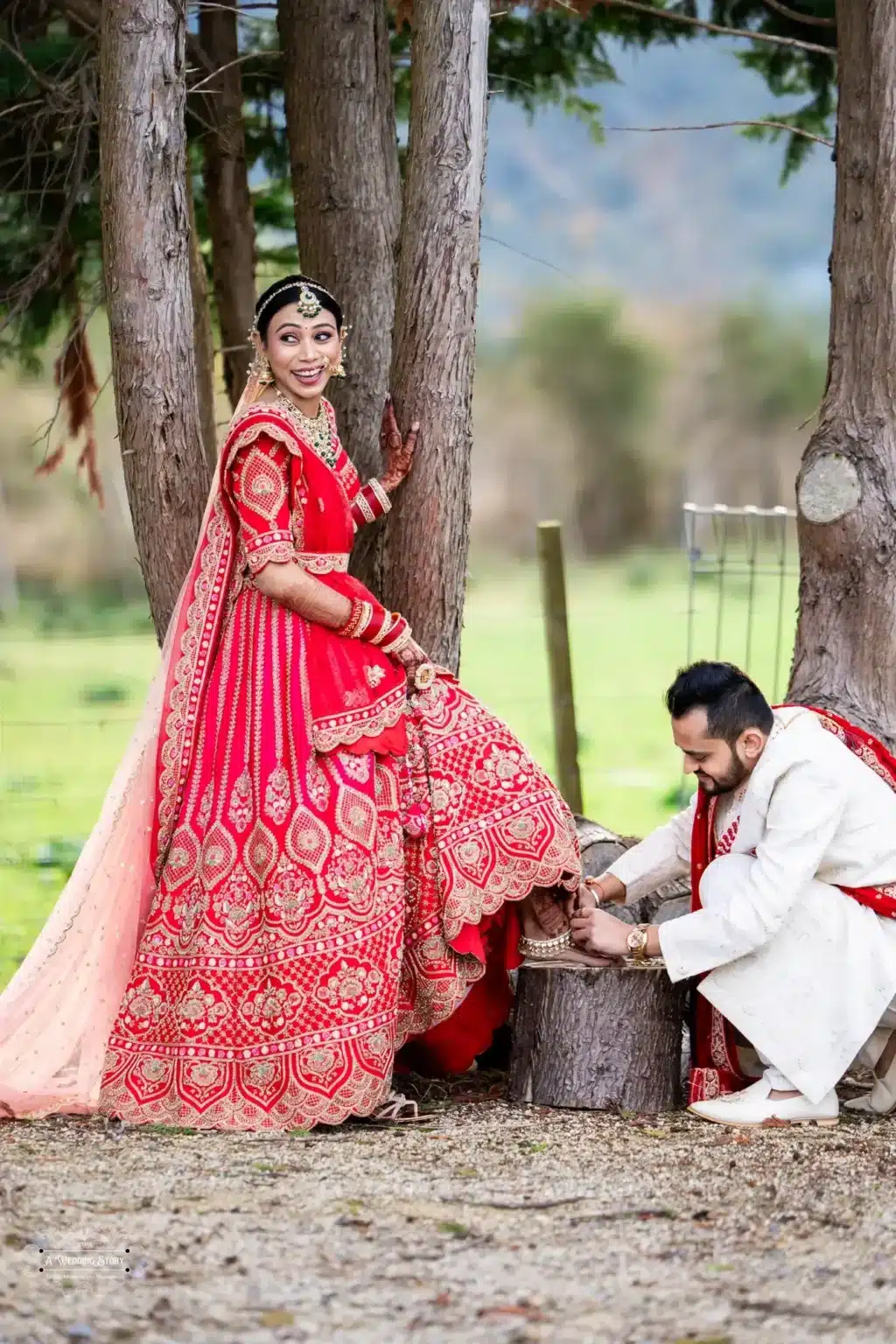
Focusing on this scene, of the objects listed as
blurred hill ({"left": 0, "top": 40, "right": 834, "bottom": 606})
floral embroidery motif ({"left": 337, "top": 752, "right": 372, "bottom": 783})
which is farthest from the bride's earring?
blurred hill ({"left": 0, "top": 40, "right": 834, "bottom": 606})

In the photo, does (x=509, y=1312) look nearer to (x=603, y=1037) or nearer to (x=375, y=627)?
(x=603, y=1037)

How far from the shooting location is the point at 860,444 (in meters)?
4.66

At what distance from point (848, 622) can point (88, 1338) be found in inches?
122

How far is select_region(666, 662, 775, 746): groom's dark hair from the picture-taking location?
353 centimetres

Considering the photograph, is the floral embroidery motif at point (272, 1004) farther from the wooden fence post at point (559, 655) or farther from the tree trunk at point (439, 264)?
the wooden fence post at point (559, 655)

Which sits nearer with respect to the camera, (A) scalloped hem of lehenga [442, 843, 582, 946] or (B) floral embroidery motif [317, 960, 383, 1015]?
(B) floral embroidery motif [317, 960, 383, 1015]

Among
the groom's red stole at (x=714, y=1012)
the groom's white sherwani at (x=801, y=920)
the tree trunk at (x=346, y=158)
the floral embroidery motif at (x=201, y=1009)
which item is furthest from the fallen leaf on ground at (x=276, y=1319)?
the tree trunk at (x=346, y=158)

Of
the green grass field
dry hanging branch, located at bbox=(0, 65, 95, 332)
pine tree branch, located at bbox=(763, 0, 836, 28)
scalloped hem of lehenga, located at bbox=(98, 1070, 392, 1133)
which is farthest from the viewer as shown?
the green grass field

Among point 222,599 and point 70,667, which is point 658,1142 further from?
point 70,667

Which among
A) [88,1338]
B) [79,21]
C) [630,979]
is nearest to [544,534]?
Answer: [79,21]

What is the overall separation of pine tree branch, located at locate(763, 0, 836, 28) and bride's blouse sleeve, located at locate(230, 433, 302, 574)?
261 cm

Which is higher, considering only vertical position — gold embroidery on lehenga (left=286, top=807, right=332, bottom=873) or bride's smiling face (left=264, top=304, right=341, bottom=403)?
bride's smiling face (left=264, top=304, right=341, bottom=403)

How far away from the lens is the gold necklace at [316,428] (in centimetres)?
371

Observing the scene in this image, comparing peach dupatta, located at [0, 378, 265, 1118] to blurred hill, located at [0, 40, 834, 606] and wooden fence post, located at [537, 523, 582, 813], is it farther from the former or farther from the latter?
blurred hill, located at [0, 40, 834, 606]
